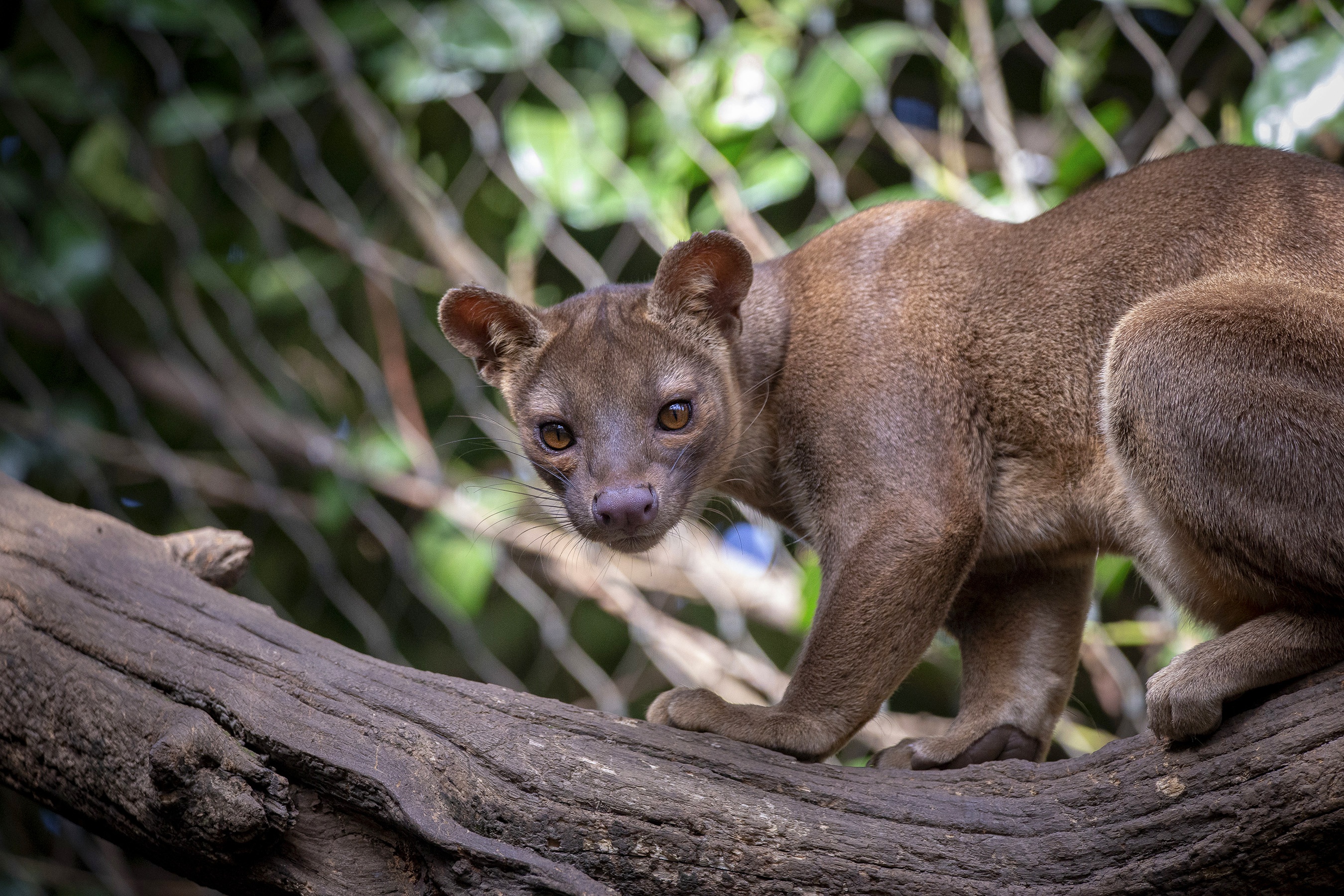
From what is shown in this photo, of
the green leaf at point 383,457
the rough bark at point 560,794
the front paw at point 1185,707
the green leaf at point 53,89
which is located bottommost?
the green leaf at point 383,457

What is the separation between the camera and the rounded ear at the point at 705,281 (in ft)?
6.73

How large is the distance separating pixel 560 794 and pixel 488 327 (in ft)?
3.28

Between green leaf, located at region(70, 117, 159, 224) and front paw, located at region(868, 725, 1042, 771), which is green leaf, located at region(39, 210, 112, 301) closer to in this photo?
green leaf, located at region(70, 117, 159, 224)

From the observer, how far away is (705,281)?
210cm

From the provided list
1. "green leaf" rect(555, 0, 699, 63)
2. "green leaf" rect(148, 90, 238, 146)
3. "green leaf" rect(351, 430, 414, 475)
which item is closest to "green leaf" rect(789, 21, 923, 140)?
"green leaf" rect(555, 0, 699, 63)

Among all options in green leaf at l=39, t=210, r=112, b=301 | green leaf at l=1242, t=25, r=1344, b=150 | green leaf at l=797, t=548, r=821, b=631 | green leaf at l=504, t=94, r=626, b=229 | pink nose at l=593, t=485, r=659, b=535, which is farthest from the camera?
green leaf at l=39, t=210, r=112, b=301

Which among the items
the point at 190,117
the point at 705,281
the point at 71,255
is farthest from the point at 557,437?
the point at 71,255

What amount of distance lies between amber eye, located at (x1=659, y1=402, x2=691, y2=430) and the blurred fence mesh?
34cm

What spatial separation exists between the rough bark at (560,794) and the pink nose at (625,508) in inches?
13.4

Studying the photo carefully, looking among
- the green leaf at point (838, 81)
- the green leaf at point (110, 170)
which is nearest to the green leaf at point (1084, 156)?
the green leaf at point (838, 81)

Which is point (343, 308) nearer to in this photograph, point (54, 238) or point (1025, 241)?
point (54, 238)

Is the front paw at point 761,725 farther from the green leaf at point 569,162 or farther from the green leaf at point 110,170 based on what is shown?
the green leaf at point 110,170

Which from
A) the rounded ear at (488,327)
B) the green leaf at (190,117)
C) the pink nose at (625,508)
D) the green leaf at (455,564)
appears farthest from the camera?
the green leaf at (190,117)

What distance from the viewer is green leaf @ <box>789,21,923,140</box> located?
9.34 ft
